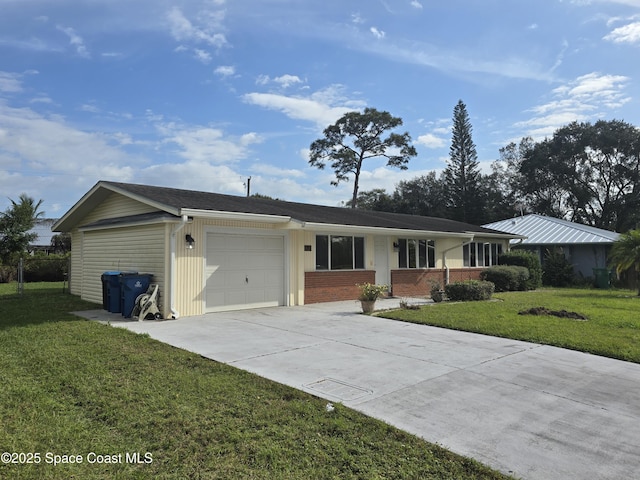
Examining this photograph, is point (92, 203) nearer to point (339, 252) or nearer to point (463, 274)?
point (339, 252)

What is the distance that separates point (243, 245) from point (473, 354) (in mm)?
7031

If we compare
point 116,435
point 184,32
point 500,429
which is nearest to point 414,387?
point 500,429

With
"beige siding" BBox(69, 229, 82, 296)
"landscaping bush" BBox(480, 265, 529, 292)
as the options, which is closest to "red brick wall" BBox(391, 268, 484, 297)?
"landscaping bush" BBox(480, 265, 529, 292)

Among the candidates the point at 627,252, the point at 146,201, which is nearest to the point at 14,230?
the point at 146,201

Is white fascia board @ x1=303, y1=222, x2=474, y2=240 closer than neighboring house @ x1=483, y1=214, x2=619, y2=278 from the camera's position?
Yes

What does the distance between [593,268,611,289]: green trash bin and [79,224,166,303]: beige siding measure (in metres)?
22.2

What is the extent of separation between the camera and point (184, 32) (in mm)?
11344

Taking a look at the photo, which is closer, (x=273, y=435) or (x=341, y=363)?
(x=273, y=435)

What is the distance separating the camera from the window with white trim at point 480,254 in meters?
20.5

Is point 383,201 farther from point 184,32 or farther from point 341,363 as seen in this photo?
point 341,363

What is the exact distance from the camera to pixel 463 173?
45.3 m

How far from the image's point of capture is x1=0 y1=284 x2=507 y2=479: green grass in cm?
312

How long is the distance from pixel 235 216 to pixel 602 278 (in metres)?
20.8

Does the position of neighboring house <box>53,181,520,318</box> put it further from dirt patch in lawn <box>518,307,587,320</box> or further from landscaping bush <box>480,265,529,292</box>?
dirt patch in lawn <box>518,307,587,320</box>
